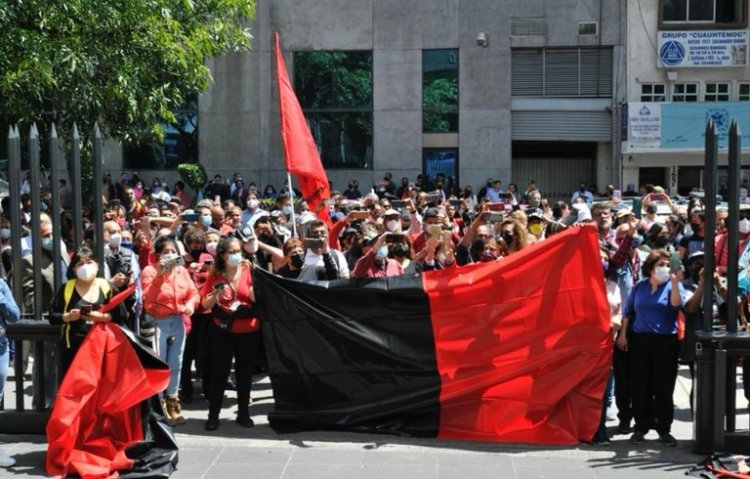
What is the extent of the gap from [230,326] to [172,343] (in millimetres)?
709

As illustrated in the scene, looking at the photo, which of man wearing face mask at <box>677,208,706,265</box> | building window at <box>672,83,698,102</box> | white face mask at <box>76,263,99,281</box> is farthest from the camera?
→ building window at <box>672,83,698,102</box>

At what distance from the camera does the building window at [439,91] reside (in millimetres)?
29797

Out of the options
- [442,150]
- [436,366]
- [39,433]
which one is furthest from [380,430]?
[442,150]

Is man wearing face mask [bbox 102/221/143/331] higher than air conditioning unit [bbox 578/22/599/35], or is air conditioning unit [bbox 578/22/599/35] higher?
air conditioning unit [bbox 578/22/599/35]

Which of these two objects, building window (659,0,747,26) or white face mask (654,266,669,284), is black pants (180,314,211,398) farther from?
building window (659,0,747,26)

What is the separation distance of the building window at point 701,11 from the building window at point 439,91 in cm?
673

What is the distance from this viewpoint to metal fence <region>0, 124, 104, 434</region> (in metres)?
7.70

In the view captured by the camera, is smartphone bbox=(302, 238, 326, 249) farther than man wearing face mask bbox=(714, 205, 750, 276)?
No

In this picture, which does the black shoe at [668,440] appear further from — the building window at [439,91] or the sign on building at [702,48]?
the sign on building at [702,48]

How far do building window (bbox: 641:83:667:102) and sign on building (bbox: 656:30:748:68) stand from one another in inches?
24.2

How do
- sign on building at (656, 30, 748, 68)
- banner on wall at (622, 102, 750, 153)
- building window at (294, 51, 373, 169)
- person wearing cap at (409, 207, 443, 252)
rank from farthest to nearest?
1. building window at (294, 51, 373, 169)
2. sign on building at (656, 30, 748, 68)
3. banner on wall at (622, 102, 750, 153)
4. person wearing cap at (409, 207, 443, 252)

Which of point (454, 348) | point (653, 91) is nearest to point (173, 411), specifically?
point (454, 348)

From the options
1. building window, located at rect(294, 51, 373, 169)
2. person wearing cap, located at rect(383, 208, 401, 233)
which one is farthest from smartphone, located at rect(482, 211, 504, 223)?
building window, located at rect(294, 51, 373, 169)

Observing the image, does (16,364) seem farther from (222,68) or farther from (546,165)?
Answer: (546,165)
